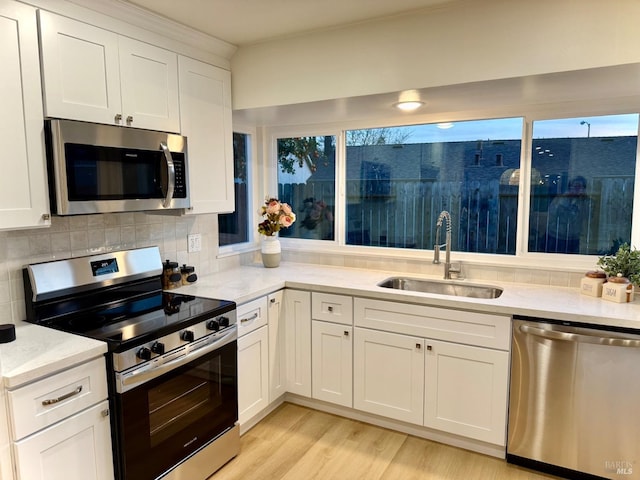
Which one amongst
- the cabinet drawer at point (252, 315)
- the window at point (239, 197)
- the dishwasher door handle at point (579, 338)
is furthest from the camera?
the window at point (239, 197)

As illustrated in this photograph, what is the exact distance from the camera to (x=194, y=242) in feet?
9.91

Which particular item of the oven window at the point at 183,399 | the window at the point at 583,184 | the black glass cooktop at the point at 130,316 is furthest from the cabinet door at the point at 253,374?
the window at the point at 583,184

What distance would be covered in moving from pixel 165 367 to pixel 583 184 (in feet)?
8.65

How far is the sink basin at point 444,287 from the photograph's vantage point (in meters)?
2.84

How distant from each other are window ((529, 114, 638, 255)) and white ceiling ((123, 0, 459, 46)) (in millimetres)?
1255

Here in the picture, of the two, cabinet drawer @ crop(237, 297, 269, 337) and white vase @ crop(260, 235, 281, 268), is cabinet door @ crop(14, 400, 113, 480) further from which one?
white vase @ crop(260, 235, 281, 268)

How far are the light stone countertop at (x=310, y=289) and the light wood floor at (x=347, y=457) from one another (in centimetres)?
87

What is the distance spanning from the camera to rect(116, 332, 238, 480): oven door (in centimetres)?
184

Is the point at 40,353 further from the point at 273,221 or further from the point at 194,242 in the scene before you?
the point at 273,221

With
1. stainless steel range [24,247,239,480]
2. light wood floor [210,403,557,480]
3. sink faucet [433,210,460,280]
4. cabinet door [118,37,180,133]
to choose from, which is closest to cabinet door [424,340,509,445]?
light wood floor [210,403,557,480]

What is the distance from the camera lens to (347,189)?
353 cm

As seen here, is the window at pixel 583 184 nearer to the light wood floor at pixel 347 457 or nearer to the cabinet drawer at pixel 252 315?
the light wood floor at pixel 347 457

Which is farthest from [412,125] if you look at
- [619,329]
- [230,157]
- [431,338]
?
[619,329]

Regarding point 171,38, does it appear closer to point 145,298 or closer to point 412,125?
point 145,298
